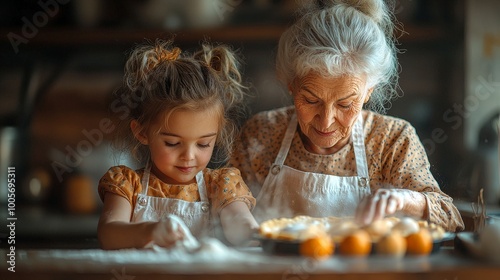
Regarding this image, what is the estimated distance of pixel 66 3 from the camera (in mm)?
2420

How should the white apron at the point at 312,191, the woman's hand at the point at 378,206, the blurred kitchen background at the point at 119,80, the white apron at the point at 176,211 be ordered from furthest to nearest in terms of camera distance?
the blurred kitchen background at the point at 119,80, the white apron at the point at 312,191, the white apron at the point at 176,211, the woman's hand at the point at 378,206

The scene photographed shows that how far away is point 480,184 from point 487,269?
1198 mm

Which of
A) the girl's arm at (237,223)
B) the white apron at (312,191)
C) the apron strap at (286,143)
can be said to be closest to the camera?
the girl's arm at (237,223)

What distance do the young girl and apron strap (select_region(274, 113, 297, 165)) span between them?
161mm

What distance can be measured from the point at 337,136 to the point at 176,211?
44 centimetres

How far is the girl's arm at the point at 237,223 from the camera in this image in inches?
57.1

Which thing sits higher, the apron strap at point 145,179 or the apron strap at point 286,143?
the apron strap at point 286,143

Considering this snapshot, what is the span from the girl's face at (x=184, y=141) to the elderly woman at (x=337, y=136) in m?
0.23

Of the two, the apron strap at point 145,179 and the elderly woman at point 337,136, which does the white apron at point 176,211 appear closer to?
the apron strap at point 145,179

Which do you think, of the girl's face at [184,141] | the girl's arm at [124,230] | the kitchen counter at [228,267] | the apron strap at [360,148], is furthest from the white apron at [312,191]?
the kitchen counter at [228,267]

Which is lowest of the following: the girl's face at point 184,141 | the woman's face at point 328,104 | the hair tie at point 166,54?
the girl's face at point 184,141

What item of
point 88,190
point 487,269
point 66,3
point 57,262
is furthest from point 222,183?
point 66,3

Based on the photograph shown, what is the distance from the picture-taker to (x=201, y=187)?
1.63 meters

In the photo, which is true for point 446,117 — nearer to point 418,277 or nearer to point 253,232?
point 253,232
